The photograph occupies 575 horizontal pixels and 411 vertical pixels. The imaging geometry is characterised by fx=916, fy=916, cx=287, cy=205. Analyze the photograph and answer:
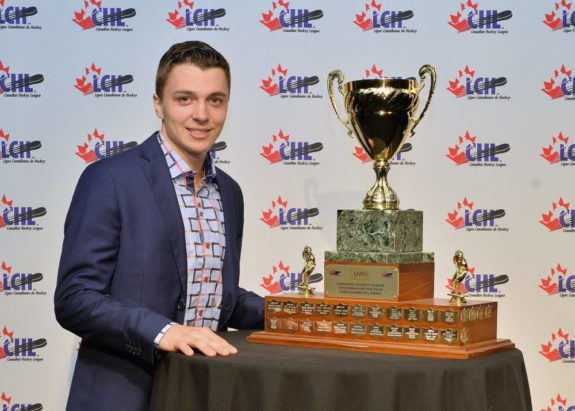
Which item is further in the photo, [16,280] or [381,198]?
[16,280]

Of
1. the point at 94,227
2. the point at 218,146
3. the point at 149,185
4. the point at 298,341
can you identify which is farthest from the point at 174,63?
the point at 218,146

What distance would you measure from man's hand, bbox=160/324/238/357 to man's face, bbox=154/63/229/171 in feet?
1.80

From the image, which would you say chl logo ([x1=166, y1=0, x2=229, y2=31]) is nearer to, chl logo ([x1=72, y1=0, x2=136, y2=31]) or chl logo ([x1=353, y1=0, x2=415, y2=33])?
chl logo ([x1=72, y1=0, x2=136, y2=31])

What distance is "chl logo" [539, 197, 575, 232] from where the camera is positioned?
4125mm

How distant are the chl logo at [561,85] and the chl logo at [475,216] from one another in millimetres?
578

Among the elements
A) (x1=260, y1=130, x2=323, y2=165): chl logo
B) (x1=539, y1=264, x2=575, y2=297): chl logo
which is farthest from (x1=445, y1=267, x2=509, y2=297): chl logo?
(x1=260, y1=130, x2=323, y2=165): chl logo

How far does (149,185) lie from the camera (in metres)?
2.45

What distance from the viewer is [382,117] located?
242 cm

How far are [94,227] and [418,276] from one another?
2.78ft

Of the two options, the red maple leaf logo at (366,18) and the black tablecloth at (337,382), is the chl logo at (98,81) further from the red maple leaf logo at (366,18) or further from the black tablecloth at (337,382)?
the black tablecloth at (337,382)

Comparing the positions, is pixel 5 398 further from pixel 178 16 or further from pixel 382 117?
pixel 382 117

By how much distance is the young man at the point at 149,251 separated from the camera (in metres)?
2.30

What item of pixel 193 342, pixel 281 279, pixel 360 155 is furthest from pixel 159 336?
pixel 360 155

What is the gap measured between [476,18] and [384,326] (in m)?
2.30
